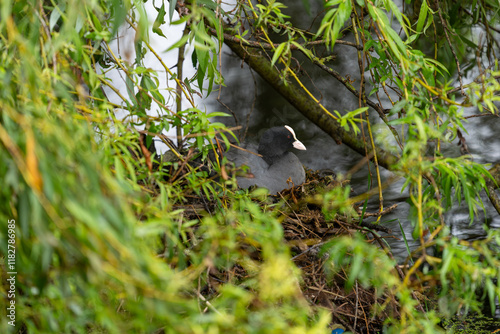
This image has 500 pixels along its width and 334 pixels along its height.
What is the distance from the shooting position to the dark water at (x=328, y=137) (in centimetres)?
311

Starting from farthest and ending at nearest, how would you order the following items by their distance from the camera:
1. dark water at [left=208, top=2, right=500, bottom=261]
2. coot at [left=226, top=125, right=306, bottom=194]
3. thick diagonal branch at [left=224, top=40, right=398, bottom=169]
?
dark water at [left=208, top=2, right=500, bottom=261]
thick diagonal branch at [left=224, top=40, right=398, bottom=169]
coot at [left=226, top=125, right=306, bottom=194]

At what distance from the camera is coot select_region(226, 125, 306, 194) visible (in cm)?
254

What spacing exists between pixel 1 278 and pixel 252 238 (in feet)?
1.81

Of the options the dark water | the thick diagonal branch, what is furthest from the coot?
the dark water

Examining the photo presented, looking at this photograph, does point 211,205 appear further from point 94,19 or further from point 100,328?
point 94,19

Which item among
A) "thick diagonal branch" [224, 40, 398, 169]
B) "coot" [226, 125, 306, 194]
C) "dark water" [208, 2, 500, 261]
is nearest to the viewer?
"coot" [226, 125, 306, 194]

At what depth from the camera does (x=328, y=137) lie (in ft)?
11.2

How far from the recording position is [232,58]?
3363 mm

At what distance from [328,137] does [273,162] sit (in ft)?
2.44

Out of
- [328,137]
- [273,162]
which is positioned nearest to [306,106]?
[273,162]

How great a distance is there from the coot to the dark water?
0.35m

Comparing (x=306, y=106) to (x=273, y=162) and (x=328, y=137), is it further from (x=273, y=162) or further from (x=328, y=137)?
(x=328, y=137)

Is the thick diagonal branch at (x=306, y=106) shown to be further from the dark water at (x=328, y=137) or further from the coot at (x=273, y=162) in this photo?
the dark water at (x=328, y=137)

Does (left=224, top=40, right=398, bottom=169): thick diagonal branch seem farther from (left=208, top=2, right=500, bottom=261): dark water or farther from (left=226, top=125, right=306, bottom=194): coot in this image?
(left=208, top=2, right=500, bottom=261): dark water
